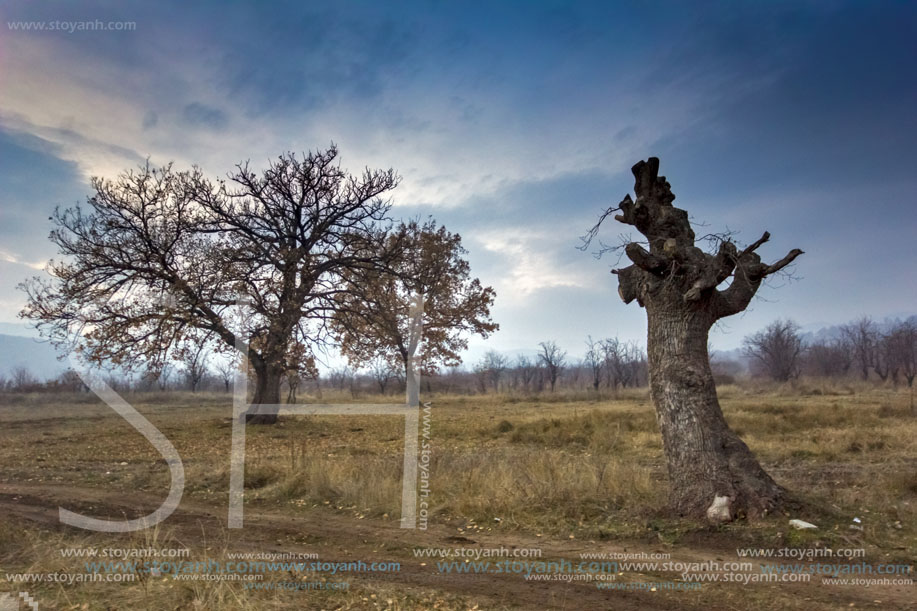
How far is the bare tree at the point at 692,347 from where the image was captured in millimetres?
6387

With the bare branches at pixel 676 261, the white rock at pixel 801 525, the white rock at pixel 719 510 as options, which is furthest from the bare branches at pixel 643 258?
the white rock at pixel 801 525

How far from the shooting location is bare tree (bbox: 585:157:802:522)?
6.39m

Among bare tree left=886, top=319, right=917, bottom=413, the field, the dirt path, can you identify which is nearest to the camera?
the dirt path

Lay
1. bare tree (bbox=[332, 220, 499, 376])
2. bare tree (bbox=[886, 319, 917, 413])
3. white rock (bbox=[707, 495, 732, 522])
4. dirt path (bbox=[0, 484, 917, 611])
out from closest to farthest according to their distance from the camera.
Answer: dirt path (bbox=[0, 484, 917, 611])
white rock (bbox=[707, 495, 732, 522])
bare tree (bbox=[332, 220, 499, 376])
bare tree (bbox=[886, 319, 917, 413])

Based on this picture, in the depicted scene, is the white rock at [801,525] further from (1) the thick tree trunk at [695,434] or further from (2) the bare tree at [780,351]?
(2) the bare tree at [780,351]

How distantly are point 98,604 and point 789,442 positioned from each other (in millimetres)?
14610

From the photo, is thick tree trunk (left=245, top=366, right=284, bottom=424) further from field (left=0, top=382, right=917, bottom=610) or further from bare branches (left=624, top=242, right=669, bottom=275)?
bare branches (left=624, top=242, right=669, bottom=275)

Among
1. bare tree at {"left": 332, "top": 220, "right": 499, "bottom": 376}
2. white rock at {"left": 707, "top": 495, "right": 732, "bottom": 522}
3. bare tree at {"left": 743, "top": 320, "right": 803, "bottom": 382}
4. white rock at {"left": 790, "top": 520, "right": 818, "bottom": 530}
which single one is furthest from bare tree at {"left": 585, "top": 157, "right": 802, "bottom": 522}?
bare tree at {"left": 743, "top": 320, "right": 803, "bottom": 382}

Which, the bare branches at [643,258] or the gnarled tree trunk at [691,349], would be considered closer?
the gnarled tree trunk at [691,349]

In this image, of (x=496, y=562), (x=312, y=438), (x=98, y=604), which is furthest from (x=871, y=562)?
(x=312, y=438)

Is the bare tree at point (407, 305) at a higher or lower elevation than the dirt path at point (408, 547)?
higher

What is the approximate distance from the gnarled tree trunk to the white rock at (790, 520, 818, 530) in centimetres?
31

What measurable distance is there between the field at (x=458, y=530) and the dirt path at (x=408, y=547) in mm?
24
